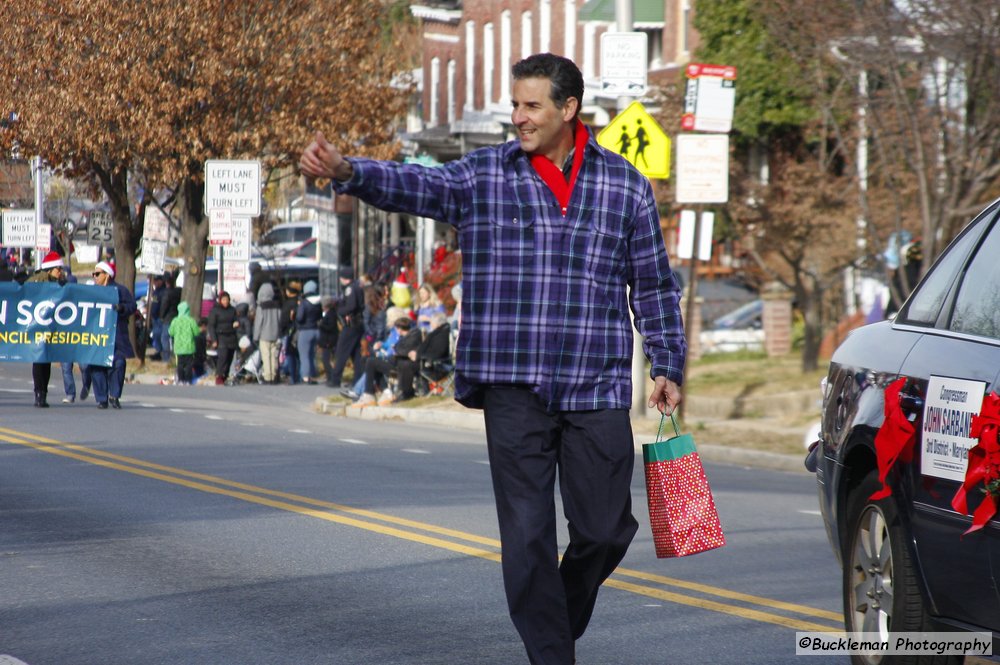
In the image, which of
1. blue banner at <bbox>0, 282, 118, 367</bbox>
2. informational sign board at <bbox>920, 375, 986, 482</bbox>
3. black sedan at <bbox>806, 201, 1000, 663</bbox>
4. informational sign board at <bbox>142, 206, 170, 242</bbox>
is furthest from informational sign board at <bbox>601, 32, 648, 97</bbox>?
informational sign board at <bbox>142, 206, 170, 242</bbox>

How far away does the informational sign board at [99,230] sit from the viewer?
38344mm

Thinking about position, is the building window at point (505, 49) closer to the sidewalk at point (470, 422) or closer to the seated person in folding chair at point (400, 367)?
the sidewalk at point (470, 422)

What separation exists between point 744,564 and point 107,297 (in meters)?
14.0

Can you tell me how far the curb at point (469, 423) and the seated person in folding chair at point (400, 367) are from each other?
0.35 m

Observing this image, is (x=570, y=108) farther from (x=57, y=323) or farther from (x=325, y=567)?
(x=57, y=323)

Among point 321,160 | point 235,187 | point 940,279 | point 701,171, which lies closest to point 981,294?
point 940,279

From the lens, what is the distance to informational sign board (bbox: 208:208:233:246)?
26.5 meters

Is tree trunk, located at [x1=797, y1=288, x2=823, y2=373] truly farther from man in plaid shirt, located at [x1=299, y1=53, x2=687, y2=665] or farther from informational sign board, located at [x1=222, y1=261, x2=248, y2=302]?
man in plaid shirt, located at [x1=299, y1=53, x2=687, y2=665]

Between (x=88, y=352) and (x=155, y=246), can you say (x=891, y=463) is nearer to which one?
(x=88, y=352)

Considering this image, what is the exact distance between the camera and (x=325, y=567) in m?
8.23

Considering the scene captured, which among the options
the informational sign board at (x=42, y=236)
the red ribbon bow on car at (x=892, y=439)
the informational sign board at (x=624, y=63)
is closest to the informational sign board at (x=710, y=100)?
the informational sign board at (x=624, y=63)

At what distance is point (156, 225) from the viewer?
1388 inches

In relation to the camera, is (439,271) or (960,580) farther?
(439,271)

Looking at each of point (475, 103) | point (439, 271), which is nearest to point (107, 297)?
point (439, 271)
